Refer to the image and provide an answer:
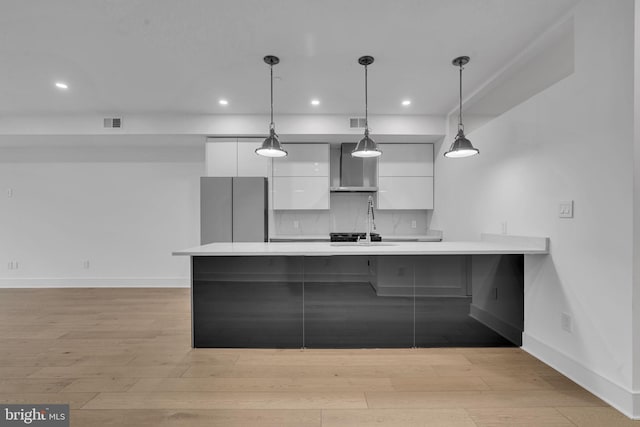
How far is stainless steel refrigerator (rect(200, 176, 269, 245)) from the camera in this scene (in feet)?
14.6

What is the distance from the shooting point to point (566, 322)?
2.27 metres

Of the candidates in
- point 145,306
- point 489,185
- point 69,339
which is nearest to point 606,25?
point 489,185

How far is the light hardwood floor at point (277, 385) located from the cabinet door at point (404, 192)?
2578mm

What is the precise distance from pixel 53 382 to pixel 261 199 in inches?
113

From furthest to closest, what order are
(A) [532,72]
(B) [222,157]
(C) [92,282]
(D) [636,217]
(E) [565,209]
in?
(C) [92,282] → (B) [222,157] → (A) [532,72] → (E) [565,209] → (D) [636,217]

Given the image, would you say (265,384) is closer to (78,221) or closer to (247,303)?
(247,303)

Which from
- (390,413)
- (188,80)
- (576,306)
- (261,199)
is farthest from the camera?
(261,199)

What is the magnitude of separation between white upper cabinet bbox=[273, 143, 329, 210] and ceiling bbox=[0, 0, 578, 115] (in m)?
0.92

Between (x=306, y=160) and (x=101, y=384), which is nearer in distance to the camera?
(x=101, y=384)

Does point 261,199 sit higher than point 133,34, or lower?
lower

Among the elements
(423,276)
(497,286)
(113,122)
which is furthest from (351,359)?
(113,122)

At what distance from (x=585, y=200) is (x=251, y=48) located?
281cm

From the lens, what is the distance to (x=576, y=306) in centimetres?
219

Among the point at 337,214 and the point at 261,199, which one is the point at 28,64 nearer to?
the point at 261,199
